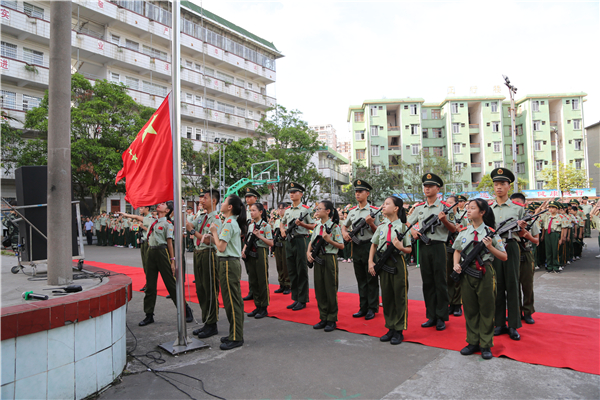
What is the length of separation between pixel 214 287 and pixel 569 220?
9231 mm

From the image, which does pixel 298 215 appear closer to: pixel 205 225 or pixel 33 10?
pixel 205 225

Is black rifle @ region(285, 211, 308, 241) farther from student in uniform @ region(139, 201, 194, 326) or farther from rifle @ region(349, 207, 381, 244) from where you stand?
student in uniform @ region(139, 201, 194, 326)

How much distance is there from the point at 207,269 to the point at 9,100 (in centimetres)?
2373

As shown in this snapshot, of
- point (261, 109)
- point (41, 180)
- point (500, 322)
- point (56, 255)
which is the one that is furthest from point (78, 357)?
point (261, 109)

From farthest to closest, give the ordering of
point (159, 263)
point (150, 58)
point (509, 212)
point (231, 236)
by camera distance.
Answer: point (150, 58) < point (159, 263) < point (509, 212) < point (231, 236)

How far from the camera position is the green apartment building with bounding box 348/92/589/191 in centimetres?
4309

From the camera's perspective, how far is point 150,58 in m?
28.7

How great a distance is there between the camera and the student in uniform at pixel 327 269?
4.98 m

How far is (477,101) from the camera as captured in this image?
4331 centimetres

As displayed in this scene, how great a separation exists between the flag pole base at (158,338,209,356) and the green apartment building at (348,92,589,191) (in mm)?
39679

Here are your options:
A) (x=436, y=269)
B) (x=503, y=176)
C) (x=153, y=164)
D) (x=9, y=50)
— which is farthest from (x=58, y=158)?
(x=9, y=50)

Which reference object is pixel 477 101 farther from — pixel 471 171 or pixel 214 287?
pixel 214 287

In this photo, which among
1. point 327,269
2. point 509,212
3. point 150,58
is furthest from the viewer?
point 150,58

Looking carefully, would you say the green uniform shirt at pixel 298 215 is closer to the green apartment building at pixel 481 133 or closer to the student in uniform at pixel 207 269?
the student in uniform at pixel 207 269
